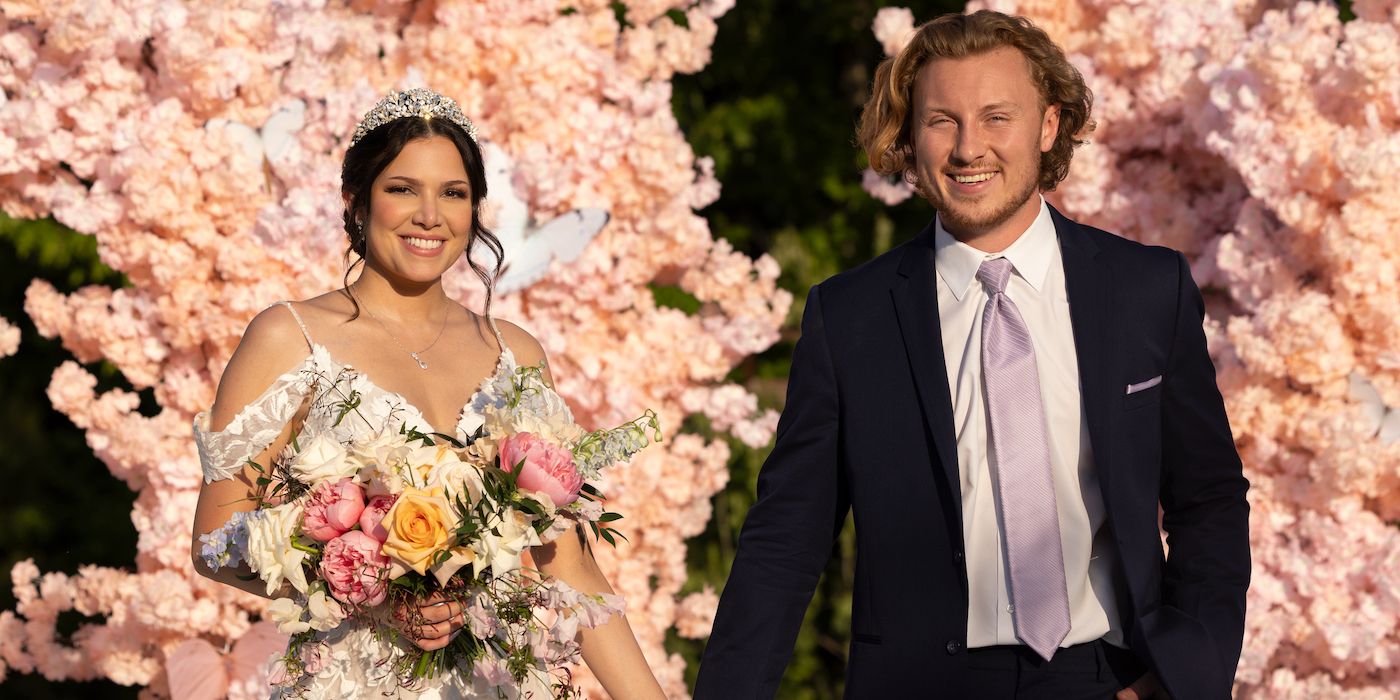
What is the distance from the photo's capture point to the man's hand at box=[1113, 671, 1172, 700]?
321 centimetres

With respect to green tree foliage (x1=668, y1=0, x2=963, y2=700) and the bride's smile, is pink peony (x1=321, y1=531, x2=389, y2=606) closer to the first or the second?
the bride's smile

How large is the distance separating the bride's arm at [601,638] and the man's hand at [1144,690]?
114cm

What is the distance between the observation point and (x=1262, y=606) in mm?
5266

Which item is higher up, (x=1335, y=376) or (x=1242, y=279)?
(x=1242, y=279)

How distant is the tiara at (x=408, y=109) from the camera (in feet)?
13.0

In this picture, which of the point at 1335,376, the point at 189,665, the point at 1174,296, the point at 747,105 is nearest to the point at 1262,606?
the point at 1335,376

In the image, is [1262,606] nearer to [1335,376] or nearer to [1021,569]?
[1335,376]

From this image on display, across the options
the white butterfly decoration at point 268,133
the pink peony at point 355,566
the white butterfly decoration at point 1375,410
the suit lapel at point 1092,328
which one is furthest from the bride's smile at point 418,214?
the white butterfly decoration at point 1375,410

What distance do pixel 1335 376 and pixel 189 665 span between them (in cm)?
370

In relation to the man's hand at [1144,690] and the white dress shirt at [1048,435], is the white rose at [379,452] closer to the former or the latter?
the white dress shirt at [1048,435]

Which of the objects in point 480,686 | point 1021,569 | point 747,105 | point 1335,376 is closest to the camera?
point 1021,569

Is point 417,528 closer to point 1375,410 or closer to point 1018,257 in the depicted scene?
point 1018,257

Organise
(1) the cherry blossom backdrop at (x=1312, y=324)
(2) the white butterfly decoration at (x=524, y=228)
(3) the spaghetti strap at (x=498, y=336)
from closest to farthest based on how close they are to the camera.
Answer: (3) the spaghetti strap at (x=498, y=336) → (1) the cherry blossom backdrop at (x=1312, y=324) → (2) the white butterfly decoration at (x=524, y=228)

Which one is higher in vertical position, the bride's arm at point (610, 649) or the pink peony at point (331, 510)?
the pink peony at point (331, 510)
